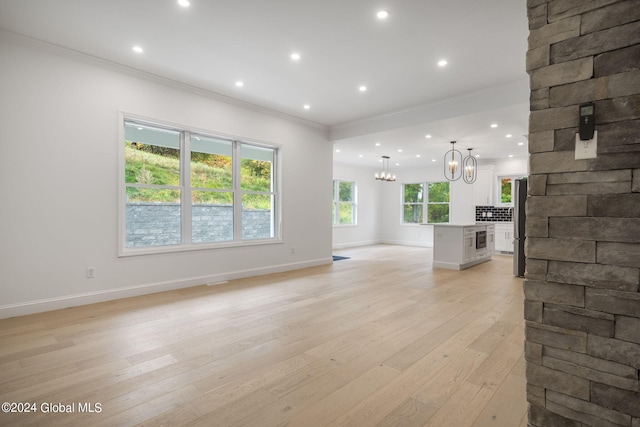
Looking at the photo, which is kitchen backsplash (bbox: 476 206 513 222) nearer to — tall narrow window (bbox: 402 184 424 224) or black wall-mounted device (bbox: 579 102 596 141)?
tall narrow window (bbox: 402 184 424 224)

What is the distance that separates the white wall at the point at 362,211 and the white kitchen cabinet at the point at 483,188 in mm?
3443

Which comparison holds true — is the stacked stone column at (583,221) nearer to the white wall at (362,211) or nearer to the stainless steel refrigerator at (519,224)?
the stainless steel refrigerator at (519,224)

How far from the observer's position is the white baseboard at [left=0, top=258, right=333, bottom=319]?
3.50m

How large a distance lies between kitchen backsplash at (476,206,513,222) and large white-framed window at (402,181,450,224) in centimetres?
114

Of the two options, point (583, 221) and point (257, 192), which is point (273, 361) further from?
point (257, 192)

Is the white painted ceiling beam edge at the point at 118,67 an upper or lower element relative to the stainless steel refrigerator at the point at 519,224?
upper

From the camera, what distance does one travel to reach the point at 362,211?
457 inches

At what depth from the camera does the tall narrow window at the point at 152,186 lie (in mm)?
4430

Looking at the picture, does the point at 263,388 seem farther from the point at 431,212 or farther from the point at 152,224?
the point at 431,212

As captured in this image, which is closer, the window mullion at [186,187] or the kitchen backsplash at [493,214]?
the window mullion at [186,187]

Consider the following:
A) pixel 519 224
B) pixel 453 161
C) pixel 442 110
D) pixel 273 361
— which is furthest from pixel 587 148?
pixel 453 161

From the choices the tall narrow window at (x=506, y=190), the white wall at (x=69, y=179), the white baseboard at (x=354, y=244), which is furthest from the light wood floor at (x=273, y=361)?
the white baseboard at (x=354, y=244)

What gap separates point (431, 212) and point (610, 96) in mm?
10375

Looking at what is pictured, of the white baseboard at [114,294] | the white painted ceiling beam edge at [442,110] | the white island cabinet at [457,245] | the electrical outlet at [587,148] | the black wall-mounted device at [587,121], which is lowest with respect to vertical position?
the white baseboard at [114,294]
